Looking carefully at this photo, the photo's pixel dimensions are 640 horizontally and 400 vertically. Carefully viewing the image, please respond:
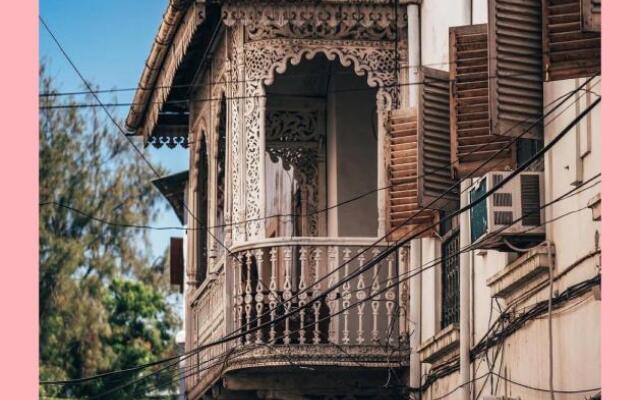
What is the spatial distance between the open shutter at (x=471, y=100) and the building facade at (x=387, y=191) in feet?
0.05

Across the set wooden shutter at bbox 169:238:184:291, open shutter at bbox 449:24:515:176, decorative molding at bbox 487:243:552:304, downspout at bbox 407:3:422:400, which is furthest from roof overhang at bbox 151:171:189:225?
decorative molding at bbox 487:243:552:304

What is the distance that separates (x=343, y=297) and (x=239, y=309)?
0.95 meters

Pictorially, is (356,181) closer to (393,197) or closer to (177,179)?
(393,197)

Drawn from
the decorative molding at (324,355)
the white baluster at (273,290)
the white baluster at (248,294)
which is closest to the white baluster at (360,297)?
the decorative molding at (324,355)

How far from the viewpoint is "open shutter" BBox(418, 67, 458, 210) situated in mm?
15406

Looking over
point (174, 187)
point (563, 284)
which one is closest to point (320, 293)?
point (563, 284)

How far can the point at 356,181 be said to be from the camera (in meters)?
19.7

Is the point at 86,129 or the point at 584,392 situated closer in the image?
the point at 584,392

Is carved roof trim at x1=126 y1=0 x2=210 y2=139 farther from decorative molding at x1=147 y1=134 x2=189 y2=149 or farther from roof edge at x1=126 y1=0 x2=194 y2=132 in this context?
decorative molding at x1=147 y1=134 x2=189 y2=149

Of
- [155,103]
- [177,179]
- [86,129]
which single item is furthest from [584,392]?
[86,129]

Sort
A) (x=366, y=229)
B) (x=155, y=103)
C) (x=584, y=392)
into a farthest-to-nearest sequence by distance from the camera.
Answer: (x=155, y=103), (x=366, y=229), (x=584, y=392)

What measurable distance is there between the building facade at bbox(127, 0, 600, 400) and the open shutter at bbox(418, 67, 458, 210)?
11 millimetres

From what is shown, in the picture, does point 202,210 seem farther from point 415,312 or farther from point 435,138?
point 435,138

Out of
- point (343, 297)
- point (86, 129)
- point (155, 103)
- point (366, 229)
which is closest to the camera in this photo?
point (343, 297)
